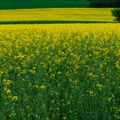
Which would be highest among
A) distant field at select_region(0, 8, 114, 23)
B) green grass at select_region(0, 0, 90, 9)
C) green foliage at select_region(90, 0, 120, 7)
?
distant field at select_region(0, 8, 114, 23)

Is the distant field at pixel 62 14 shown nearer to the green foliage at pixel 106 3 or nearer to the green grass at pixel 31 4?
the green foliage at pixel 106 3

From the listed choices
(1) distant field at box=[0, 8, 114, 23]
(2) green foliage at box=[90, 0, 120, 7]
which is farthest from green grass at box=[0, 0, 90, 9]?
(1) distant field at box=[0, 8, 114, 23]

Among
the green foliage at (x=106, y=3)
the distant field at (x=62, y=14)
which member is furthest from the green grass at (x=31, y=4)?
the distant field at (x=62, y=14)

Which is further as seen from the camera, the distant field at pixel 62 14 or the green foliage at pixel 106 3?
the green foliage at pixel 106 3

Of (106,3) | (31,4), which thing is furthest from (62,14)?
(31,4)

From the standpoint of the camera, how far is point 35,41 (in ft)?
44.5

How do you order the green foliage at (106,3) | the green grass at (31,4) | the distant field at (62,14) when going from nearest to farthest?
the distant field at (62,14) → the green foliage at (106,3) → the green grass at (31,4)

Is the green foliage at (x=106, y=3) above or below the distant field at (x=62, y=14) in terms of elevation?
below

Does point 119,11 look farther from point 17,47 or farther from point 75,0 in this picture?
point 75,0

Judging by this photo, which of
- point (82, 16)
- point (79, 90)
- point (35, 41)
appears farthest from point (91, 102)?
point (82, 16)

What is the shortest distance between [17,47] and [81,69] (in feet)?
13.6

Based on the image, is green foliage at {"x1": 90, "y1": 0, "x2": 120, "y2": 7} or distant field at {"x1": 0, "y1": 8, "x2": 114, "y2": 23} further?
green foliage at {"x1": 90, "y1": 0, "x2": 120, "y2": 7}

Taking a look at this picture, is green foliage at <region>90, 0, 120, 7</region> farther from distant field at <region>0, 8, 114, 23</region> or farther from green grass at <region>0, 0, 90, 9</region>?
distant field at <region>0, 8, 114, 23</region>

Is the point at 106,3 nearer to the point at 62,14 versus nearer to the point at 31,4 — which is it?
the point at 31,4
